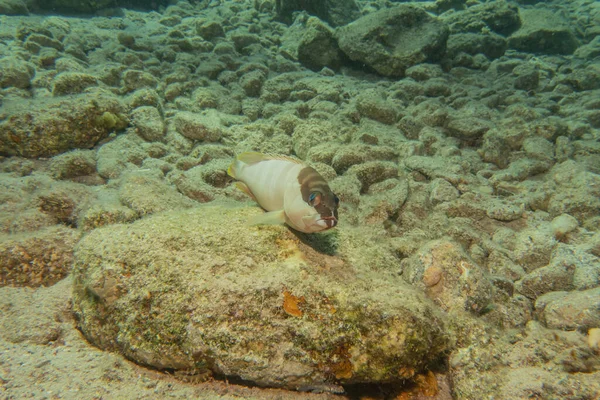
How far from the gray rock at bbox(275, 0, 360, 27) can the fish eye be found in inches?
507

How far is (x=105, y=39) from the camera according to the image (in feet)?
A: 28.9

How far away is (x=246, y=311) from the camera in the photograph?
174cm

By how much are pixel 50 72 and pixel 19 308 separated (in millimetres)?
5803

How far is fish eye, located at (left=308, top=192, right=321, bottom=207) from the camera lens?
6.24ft

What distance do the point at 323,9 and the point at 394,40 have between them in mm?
5849

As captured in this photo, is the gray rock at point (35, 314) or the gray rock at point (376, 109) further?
the gray rock at point (376, 109)

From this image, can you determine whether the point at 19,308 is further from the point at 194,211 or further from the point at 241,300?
the point at 241,300

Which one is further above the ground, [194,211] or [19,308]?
[194,211]

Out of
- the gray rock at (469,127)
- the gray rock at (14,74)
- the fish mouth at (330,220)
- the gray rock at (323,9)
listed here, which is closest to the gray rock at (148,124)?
the gray rock at (14,74)

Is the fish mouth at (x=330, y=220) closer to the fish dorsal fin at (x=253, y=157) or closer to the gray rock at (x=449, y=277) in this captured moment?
the fish dorsal fin at (x=253, y=157)

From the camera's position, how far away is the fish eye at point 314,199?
1903 millimetres

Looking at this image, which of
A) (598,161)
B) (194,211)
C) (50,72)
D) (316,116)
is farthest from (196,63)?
(598,161)

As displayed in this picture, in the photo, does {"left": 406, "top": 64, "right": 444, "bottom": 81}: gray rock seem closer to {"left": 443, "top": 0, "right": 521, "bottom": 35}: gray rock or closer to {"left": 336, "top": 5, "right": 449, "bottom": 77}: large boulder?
{"left": 336, "top": 5, "right": 449, "bottom": 77}: large boulder

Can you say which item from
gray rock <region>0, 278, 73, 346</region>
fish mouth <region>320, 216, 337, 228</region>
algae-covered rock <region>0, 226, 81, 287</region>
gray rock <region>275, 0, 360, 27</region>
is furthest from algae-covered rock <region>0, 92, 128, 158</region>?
gray rock <region>275, 0, 360, 27</region>
